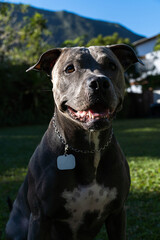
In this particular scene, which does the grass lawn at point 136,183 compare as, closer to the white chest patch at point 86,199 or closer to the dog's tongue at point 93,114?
the white chest patch at point 86,199

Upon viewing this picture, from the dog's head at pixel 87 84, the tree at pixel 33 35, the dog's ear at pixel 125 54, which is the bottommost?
the dog's head at pixel 87 84

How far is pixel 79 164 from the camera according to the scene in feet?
7.22

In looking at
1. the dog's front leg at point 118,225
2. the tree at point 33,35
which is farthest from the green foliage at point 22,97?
the dog's front leg at point 118,225

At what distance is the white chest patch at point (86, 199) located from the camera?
212 centimetres

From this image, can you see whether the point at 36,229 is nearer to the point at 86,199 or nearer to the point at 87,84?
the point at 86,199

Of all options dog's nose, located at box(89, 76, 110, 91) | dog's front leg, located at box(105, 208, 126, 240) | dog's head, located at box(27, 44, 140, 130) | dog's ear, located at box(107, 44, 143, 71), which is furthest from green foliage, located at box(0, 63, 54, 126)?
dog's nose, located at box(89, 76, 110, 91)

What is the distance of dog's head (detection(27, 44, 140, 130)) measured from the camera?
1.95 metres

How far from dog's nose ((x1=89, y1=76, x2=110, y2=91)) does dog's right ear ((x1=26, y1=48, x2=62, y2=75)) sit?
2.18ft

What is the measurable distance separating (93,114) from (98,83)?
9.6 inches

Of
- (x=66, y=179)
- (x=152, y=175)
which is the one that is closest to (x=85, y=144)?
(x=66, y=179)

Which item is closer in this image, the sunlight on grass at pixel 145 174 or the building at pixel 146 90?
the sunlight on grass at pixel 145 174

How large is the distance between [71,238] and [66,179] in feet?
1.71

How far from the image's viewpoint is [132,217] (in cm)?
336

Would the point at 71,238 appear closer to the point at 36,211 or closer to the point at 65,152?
the point at 36,211
